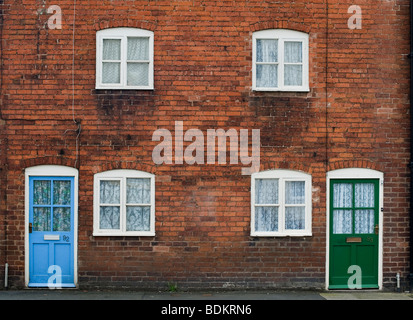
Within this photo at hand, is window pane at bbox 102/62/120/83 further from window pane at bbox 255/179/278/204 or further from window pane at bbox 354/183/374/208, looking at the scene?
window pane at bbox 354/183/374/208

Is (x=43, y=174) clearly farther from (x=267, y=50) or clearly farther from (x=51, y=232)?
(x=267, y=50)

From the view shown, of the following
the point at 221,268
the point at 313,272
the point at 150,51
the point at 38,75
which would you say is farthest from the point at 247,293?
the point at 38,75

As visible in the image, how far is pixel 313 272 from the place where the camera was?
11.1m

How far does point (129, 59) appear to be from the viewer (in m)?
11.2

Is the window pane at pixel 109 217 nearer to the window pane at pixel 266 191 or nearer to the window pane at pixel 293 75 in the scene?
the window pane at pixel 266 191

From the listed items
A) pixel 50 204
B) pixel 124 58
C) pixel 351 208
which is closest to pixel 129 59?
pixel 124 58

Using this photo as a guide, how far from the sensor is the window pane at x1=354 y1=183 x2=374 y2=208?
1127cm

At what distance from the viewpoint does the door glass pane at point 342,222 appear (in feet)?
37.0

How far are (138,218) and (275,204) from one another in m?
2.97

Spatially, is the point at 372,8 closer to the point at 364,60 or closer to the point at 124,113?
the point at 364,60

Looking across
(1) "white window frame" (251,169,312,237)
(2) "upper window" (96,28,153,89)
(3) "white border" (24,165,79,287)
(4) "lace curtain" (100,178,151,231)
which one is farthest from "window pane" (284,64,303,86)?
(3) "white border" (24,165,79,287)

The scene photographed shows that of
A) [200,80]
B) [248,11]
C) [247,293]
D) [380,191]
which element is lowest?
[247,293]

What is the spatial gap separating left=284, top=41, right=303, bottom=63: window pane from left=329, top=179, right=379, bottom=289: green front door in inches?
109

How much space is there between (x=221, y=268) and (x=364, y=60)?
5454 mm
